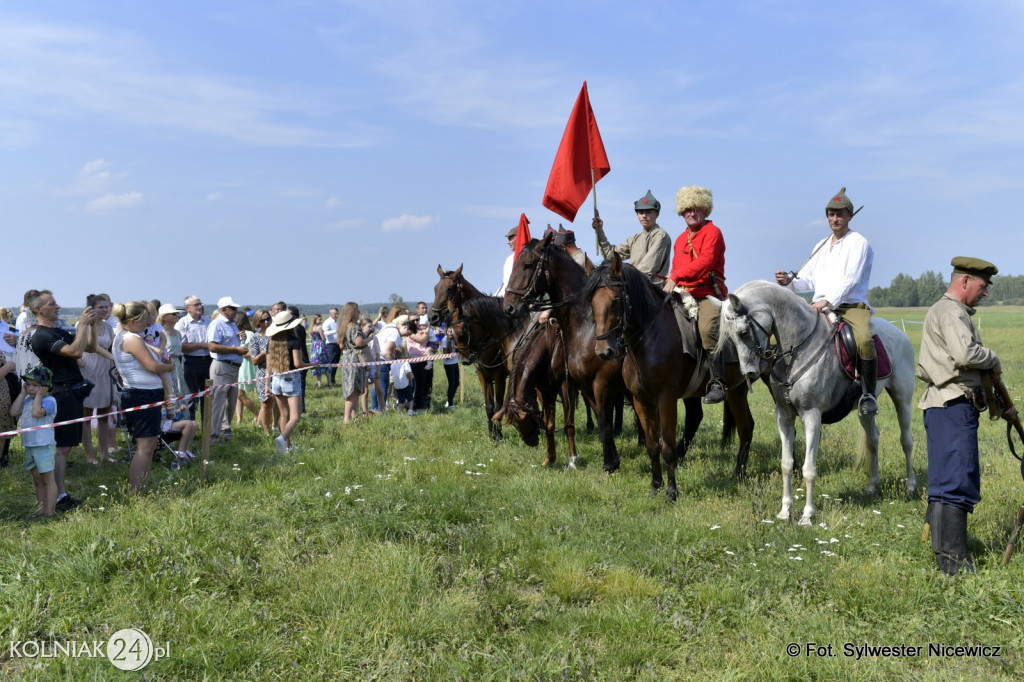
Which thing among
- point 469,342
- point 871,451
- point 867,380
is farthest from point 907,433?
point 469,342

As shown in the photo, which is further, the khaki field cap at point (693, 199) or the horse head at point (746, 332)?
the khaki field cap at point (693, 199)

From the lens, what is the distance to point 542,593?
5254 millimetres

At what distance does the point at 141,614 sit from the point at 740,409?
6.48 meters

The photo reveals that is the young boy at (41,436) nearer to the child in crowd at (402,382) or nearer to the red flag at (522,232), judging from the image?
the red flag at (522,232)

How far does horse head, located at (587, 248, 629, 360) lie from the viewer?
7.18 meters

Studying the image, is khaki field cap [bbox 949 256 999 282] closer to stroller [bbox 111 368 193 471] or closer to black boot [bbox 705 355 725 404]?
black boot [bbox 705 355 725 404]

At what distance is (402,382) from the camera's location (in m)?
14.5

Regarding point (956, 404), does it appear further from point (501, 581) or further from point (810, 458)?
point (501, 581)

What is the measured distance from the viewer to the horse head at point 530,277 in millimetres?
8281

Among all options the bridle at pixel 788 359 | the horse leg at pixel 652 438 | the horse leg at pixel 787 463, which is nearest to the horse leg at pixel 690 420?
the horse leg at pixel 652 438

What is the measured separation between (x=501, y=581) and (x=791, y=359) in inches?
140

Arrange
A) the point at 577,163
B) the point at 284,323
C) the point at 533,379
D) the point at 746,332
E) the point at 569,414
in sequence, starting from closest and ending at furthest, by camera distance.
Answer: the point at 746,332 → the point at 577,163 → the point at 569,414 → the point at 533,379 → the point at 284,323

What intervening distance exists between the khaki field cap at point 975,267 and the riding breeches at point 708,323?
2573 mm

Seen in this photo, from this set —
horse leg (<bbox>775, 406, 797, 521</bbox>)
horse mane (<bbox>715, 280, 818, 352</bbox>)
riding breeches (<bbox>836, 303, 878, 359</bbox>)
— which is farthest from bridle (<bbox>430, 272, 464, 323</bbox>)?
riding breeches (<bbox>836, 303, 878, 359</bbox>)
